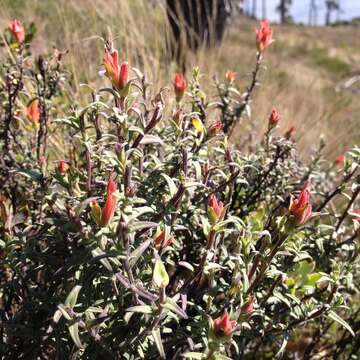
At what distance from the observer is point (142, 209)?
942mm

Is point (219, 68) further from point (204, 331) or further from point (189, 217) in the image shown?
point (204, 331)

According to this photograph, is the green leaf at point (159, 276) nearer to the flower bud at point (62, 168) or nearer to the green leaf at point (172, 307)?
the green leaf at point (172, 307)

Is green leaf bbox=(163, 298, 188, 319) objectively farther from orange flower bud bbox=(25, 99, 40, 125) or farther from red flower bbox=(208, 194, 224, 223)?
orange flower bud bbox=(25, 99, 40, 125)

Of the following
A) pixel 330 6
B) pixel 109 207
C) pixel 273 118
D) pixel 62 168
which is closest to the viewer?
pixel 109 207

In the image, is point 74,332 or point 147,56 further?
point 147,56

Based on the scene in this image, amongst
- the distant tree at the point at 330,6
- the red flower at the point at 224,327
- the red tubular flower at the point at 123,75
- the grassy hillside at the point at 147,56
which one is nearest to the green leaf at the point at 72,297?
the red flower at the point at 224,327

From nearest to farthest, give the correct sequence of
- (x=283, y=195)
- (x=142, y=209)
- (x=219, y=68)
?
(x=142, y=209) < (x=283, y=195) < (x=219, y=68)

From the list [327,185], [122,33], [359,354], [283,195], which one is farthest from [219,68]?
[359,354]

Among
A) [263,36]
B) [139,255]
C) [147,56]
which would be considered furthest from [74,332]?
[147,56]

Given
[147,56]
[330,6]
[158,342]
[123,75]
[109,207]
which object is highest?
[123,75]

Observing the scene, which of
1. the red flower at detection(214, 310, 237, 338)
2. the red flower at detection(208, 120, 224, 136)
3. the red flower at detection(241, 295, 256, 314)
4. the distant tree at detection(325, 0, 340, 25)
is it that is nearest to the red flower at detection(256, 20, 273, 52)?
the red flower at detection(208, 120, 224, 136)

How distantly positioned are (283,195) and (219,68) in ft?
7.69

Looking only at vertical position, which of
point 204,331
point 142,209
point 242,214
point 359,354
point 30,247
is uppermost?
point 142,209

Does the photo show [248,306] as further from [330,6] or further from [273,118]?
[330,6]
